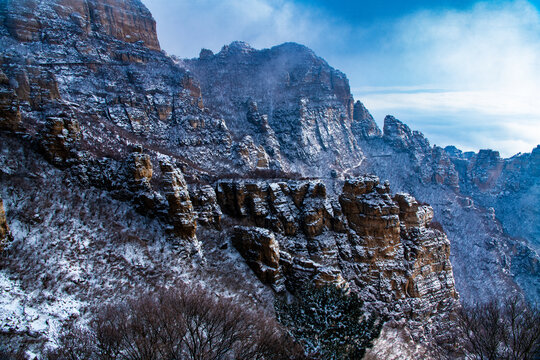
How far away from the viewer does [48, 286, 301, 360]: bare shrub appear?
1432 cm

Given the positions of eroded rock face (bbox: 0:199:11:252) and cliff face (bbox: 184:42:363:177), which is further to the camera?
cliff face (bbox: 184:42:363:177)

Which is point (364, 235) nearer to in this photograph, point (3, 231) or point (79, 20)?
point (3, 231)

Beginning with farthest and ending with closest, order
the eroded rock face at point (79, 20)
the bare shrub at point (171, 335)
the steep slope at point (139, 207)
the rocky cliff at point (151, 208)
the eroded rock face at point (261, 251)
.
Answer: the eroded rock face at point (79, 20), the eroded rock face at point (261, 251), the rocky cliff at point (151, 208), the steep slope at point (139, 207), the bare shrub at point (171, 335)

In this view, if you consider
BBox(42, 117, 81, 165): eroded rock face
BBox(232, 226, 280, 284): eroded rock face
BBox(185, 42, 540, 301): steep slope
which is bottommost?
BBox(232, 226, 280, 284): eroded rock face

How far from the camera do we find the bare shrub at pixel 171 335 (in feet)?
47.0

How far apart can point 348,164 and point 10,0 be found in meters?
98.3

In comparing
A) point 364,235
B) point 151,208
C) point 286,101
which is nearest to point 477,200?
point 286,101

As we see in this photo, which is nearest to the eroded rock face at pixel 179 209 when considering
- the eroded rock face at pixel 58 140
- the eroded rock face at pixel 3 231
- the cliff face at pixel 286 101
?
the eroded rock face at pixel 58 140

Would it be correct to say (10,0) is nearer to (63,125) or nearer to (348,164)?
(63,125)

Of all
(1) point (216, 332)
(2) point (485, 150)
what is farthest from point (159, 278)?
(2) point (485, 150)

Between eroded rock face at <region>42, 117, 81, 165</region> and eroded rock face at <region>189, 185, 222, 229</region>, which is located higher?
eroded rock face at <region>42, 117, 81, 165</region>

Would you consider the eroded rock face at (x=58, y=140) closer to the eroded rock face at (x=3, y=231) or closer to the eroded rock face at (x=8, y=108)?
the eroded rock face at (x=8, y=108)

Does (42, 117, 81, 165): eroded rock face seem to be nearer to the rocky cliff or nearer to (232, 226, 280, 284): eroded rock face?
the rocky cliff

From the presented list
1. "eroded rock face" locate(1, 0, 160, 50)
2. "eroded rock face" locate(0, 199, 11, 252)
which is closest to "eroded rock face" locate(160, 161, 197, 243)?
"eroded rock face" locate(0, 199, 11, 252)
